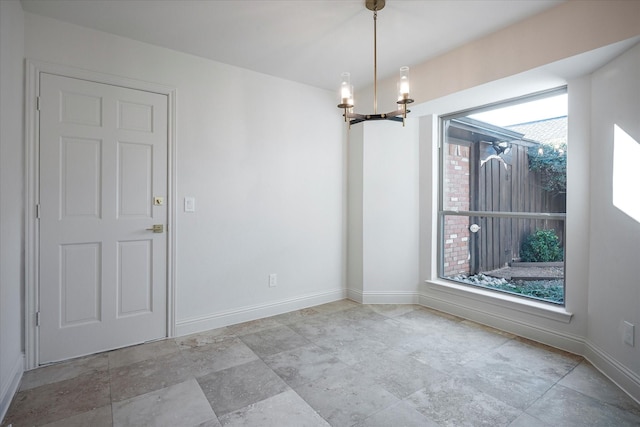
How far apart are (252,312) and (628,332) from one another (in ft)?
9.87

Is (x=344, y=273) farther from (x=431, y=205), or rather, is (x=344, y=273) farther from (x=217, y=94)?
(x=217, y=94)

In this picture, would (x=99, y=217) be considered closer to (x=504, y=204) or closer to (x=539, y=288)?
(x=504, y=204)

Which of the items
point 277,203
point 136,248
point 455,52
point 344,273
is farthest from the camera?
point 344,273

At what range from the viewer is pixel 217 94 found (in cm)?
321

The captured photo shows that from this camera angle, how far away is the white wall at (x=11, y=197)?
1940 mm

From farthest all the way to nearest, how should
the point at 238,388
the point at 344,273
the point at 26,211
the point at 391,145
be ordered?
the point at 344,273
the point at 391,145
the point at 26,211
the point at 238,388

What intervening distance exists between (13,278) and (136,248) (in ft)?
2.63

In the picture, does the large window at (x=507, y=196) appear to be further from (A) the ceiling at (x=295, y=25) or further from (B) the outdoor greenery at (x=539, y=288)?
(A) the ceiling at (x=295, y=25)

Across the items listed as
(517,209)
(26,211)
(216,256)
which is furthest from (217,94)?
(517,209)

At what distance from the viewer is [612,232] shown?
229cm

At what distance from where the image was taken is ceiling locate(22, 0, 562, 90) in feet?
7.69

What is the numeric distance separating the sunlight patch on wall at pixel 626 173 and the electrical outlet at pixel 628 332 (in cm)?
69

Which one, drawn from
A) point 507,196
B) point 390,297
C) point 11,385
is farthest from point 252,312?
point 507,196

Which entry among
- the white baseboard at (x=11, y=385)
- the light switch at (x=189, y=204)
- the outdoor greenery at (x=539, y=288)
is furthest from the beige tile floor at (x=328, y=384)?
the light switch at (x=189, y=204)
